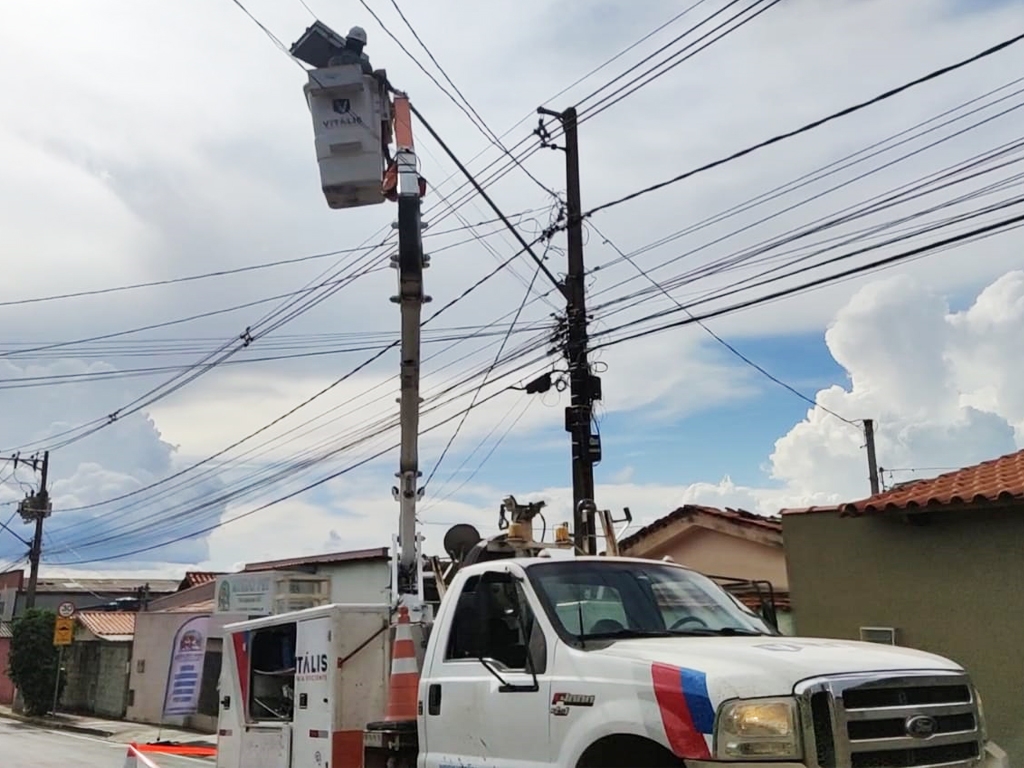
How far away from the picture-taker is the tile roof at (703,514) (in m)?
14.9

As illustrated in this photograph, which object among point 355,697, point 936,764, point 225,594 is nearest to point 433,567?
point 355,697

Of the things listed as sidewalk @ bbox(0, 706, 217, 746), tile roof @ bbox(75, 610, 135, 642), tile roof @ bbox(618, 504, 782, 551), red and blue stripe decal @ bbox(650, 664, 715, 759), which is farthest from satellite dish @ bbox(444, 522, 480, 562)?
tile roof @ bbox(75, 610, 135, 642)

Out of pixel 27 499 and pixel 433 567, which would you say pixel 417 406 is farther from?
pixel 27 499

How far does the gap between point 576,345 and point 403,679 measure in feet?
27.3

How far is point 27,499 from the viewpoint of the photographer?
38.7 m

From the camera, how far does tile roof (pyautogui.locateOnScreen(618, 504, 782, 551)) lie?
14875 millimetres

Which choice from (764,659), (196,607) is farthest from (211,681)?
(196,607)

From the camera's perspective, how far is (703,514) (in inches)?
617

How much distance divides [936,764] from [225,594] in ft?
47.3

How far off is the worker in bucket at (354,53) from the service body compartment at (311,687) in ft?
16.9

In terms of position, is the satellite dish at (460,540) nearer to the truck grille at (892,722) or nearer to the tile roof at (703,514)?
the truck grille at (892,722)

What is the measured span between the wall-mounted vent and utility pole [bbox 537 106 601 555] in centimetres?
360

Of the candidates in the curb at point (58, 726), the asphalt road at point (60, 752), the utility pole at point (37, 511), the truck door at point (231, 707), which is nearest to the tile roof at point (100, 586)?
the utility pole at point (37, 511)

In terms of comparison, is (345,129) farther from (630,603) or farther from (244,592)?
(244,592)
